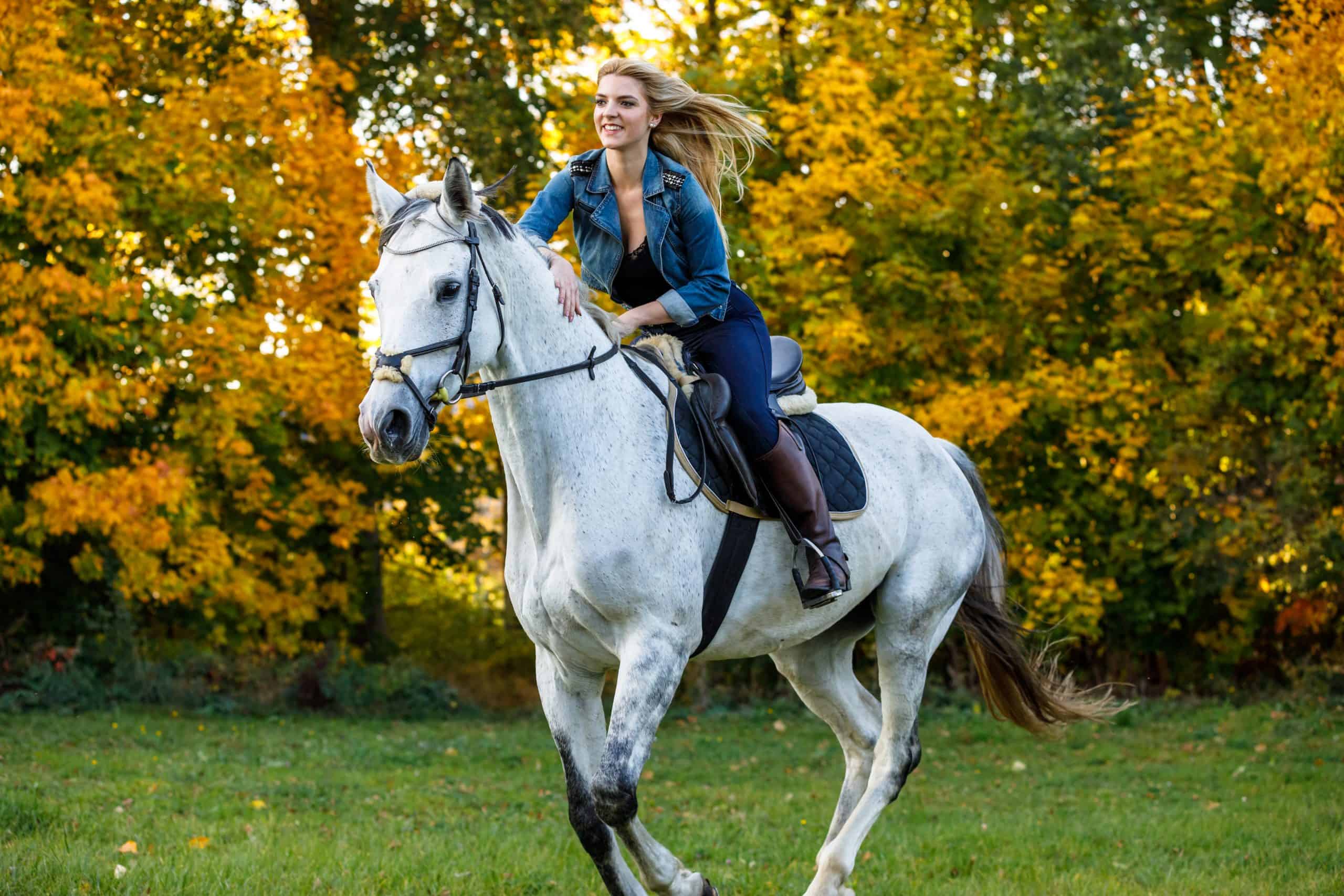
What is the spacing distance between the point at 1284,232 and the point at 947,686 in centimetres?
757

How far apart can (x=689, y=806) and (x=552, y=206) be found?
6340 mm

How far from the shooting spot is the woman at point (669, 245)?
16.4 ft

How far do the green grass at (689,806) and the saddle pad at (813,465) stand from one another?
2081mm

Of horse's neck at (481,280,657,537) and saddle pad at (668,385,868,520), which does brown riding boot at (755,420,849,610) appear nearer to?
saddle pad at (668,385,868,520)

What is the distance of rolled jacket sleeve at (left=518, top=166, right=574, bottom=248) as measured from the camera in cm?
508

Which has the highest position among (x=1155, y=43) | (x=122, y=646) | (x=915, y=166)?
(x=1155, y=43)

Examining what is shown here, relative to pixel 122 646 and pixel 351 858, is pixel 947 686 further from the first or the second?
pixel 351 858

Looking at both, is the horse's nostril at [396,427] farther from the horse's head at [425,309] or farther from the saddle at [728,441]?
the saddle at [728,441]

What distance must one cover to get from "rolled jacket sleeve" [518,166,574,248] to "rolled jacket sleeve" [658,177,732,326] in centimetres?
44

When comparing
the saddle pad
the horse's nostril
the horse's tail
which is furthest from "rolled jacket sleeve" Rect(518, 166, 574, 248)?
the horse's tail

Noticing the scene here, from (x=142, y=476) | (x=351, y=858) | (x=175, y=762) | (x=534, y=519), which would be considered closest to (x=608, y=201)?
(x=534, y=519)

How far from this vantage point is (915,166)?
16031mm

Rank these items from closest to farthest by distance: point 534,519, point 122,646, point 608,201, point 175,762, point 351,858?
point 534,519 < point 608,201 < point 351,858 < point 175,762 < point 122,646

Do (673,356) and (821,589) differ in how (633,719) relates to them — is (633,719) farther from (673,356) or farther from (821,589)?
(673,356)
